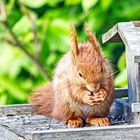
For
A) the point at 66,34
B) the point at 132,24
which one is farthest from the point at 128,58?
the point at 66,34

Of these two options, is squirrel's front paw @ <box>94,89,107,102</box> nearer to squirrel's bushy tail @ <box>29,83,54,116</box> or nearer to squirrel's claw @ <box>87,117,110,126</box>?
squirrel's claw @ <box>87,117,110,126</box>

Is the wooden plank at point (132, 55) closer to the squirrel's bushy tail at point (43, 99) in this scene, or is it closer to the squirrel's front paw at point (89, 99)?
the squirrel's front paw at point (89, 99)

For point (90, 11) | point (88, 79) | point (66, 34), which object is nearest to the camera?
point (88, 79)

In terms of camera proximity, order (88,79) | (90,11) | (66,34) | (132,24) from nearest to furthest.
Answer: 1. (88,79)
2. (132,24)
3. (66,34)
4. (90,11)

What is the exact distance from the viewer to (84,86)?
11.0 ft

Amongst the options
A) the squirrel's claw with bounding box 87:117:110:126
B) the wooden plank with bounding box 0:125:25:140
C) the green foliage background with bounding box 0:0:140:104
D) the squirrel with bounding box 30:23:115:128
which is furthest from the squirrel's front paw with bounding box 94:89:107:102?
the green foliage background with bounding box 0:0:140:104

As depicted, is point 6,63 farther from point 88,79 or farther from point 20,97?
point 88,79

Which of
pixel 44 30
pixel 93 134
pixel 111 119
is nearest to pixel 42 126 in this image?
pixel 111 119

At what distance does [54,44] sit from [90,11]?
0.41 m

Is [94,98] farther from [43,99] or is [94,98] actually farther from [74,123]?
[43,99]

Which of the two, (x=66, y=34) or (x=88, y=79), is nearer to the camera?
(x=88, y=79)

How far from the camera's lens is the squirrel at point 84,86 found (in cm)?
333

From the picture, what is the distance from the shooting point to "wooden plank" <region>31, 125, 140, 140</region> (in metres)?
2.88

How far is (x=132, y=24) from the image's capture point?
3607mm
